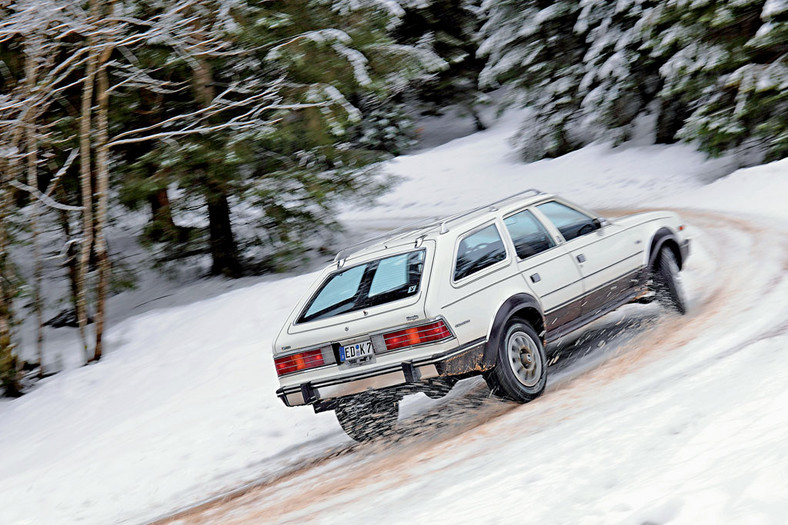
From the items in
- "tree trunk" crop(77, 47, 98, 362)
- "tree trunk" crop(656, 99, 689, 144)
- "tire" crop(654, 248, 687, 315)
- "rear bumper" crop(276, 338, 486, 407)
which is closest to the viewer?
"rear bumper" crop(276, 338, 486, 407)

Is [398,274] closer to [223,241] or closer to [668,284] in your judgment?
[668,284]

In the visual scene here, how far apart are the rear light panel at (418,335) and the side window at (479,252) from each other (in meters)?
0.50

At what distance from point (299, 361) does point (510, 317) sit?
62.9 inches

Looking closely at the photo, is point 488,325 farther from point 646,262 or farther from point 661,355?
point 646,262

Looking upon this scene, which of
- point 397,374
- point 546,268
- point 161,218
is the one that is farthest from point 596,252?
point 161,218

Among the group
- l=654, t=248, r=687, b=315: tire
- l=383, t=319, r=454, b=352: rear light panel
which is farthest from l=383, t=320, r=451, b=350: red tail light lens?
l=654, t=248, r=687, b=315: tire

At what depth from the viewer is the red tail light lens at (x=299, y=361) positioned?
6473 mm

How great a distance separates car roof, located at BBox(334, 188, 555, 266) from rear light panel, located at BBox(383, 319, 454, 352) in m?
0.87

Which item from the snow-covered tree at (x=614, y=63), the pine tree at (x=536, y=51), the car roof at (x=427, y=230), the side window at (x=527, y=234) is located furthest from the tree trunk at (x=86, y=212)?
the pine tree at (x=536, y=51)

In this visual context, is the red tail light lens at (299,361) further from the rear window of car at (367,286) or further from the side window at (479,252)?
the side window at (479,252)

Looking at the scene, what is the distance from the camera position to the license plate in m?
6.26

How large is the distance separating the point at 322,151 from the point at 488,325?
32.0 ft

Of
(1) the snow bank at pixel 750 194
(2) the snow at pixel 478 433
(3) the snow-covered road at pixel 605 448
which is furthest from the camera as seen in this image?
(1) the snow bank at pixel 750 194

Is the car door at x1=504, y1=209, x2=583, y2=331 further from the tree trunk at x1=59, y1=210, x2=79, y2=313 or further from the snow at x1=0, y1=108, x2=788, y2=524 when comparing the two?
the tree trunk at x1=59, y1=210, x2=79, y2=313
